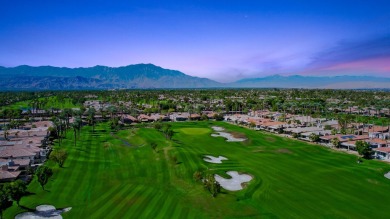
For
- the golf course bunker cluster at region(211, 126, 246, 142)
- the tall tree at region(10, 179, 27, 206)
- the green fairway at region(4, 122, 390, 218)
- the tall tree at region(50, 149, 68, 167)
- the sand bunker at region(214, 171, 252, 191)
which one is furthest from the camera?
the golf course bunker cluster at region(211, 126, 246, 142)

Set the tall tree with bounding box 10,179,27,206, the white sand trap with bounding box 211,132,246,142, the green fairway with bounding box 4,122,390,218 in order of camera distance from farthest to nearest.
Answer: the white sand trap with bounding box 211,132,246,142 → the green fairway with bounding box 4,122,390,218 → the tall tree with bounding box 10,179,27,206

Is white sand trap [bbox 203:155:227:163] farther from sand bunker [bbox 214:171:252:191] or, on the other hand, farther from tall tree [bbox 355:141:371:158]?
tall tree [bbox 355:141:371:158]

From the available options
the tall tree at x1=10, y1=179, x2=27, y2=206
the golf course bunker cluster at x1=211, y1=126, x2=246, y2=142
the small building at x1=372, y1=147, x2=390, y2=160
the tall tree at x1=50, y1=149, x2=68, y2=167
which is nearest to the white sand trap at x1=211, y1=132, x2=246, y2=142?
the golf course bunker cluster at x1=211, y1=126, x2=246, y2=142

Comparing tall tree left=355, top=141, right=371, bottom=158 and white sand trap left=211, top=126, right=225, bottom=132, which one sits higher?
tall tree left=355, top=141, right=371, bottom=158

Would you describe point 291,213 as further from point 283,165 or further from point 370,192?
point 283,165

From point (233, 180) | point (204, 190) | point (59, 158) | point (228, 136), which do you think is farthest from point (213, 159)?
point (228, 136)

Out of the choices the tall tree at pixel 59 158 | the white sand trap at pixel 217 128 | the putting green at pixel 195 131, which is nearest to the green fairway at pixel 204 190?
the tall tree at pixel 59 158

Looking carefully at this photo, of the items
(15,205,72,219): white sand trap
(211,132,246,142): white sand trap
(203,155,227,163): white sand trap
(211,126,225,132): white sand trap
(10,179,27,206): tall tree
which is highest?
(10,179,27,206): tall tree

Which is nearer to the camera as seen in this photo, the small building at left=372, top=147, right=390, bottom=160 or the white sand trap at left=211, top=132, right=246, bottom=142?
the small building at left=372, top=147, right=390, bottom=160
